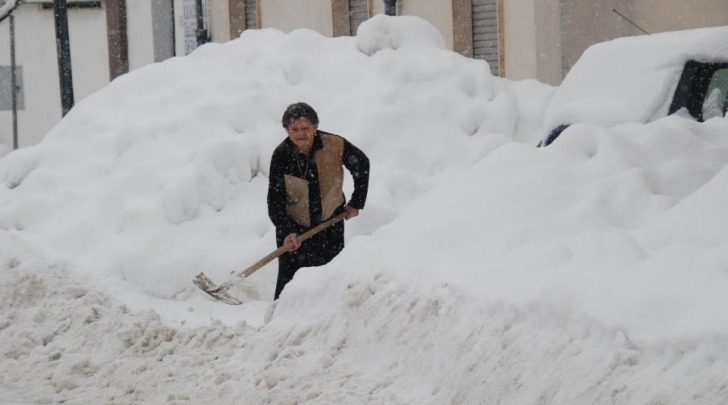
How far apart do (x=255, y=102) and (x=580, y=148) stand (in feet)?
16.5

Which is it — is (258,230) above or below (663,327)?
below

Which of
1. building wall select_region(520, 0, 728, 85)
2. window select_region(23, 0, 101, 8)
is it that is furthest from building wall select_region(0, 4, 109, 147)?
building wall select_region(520, 0, 728, 85)

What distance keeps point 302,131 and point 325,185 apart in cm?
49

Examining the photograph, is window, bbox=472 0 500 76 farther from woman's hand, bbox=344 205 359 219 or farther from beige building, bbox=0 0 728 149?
woman's hand, bbox=344 205 359 219

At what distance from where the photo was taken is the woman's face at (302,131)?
7785 mm

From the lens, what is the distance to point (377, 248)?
285 inches

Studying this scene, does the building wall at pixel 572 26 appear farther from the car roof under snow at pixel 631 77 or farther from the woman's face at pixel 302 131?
the woman's face at pixel 302 131

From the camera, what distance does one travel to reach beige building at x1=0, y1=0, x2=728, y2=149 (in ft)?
57.8

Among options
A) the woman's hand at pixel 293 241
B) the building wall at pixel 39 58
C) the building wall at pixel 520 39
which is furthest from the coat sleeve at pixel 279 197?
the building wall at pixel 39 58

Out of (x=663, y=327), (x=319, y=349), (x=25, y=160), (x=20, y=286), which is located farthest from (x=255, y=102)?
(x=663, y=327)

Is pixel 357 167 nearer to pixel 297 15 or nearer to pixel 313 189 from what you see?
pixel 313 189

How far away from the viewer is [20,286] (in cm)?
919

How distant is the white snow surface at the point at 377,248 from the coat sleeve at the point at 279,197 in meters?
0.64

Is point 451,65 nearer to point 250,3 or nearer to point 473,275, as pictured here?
point 473,275
